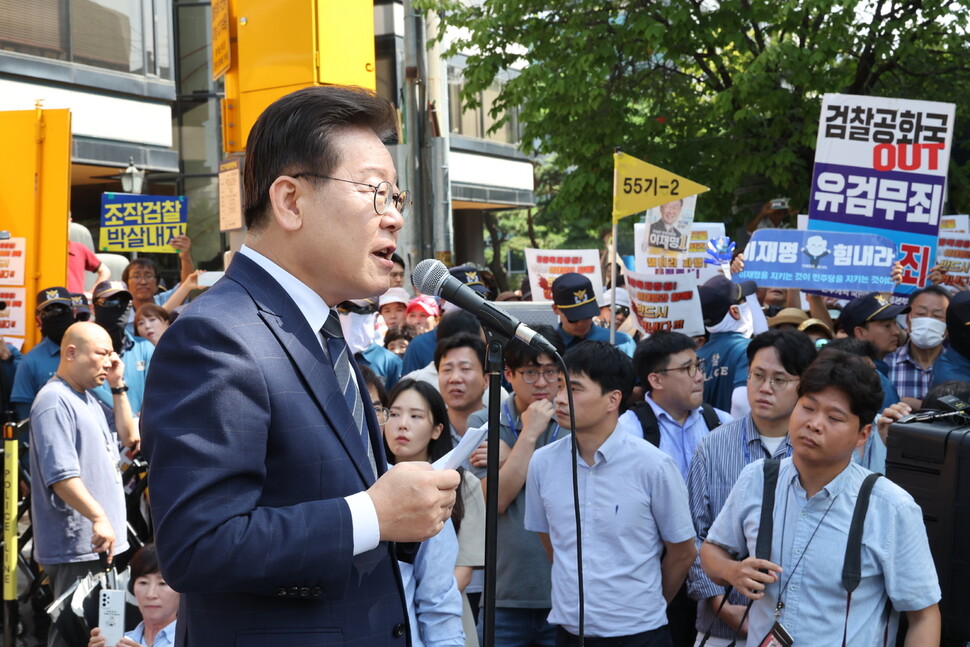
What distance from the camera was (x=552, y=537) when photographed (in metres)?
4.45

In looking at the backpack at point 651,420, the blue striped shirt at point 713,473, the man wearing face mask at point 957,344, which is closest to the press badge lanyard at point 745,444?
the blue striped shirt at point 713,473

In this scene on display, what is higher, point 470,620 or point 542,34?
point 542,34

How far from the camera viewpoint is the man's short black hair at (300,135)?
80.6 inches

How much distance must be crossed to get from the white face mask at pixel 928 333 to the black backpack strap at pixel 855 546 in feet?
12.8

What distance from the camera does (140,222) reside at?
38.7 feet

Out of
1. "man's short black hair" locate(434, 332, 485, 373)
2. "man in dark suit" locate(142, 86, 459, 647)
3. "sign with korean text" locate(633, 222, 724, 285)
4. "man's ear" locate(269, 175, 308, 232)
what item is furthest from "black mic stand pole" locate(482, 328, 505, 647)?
"sign with korean text" locate(633, 222, 724, 285)

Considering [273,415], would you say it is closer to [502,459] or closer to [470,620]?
[470,620]

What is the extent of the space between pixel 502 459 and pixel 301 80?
2.17 m

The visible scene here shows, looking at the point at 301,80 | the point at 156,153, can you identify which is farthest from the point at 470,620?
the point at 156,153

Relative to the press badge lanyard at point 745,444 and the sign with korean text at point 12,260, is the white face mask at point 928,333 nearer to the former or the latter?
the press badge lanyard at point 745,444

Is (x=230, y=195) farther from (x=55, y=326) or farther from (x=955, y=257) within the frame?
(x=955, y=257)

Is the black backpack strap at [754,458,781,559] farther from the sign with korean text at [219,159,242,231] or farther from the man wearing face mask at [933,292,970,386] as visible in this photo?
the sign with korean text at [219,159,242,231]

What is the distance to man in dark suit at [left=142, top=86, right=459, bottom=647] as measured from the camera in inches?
71.2

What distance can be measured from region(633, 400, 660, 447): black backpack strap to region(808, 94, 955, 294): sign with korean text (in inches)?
140
